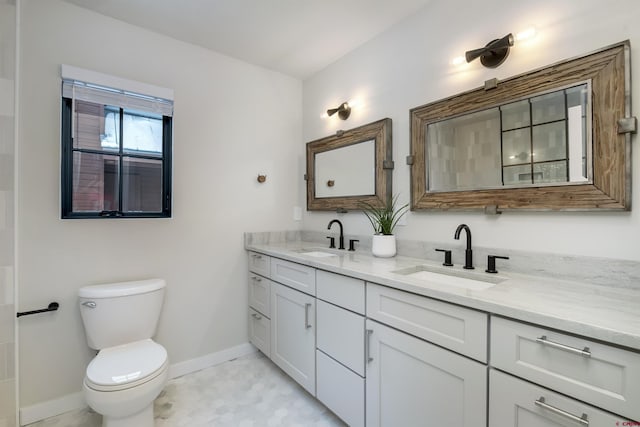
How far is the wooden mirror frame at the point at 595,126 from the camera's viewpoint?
3.74ft

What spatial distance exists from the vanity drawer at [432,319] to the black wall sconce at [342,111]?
Result: 1494 millimetres

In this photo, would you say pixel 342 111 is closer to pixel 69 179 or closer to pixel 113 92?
pixel 113 92

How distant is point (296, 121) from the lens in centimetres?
284

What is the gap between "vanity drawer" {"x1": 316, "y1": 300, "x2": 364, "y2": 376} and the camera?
58.2 inches

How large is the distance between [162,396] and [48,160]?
1.63 meters

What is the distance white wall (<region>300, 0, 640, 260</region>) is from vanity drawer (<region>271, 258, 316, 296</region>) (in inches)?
24.6

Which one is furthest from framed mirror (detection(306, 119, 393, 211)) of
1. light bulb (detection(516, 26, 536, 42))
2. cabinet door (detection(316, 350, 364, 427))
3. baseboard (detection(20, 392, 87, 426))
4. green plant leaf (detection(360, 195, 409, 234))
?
baseboard (detection(20, 392, 87, 426))

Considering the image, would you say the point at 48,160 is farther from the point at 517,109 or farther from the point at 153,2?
the point at 517,109

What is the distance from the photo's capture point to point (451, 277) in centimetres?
157

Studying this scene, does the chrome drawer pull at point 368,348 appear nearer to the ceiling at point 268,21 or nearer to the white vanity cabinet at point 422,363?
the white vanity cabinet at point 422,363

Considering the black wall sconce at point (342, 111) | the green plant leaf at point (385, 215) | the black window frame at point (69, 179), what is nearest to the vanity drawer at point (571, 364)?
the green plant leaf at point (385, 215)

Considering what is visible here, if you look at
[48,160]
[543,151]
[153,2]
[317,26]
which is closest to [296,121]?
[317,26]

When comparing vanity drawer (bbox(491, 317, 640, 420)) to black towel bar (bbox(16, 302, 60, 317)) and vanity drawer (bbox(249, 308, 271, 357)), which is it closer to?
vanity drawer (bbox(249, 308, 271, 357))

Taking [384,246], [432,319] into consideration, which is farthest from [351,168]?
[432,319]
